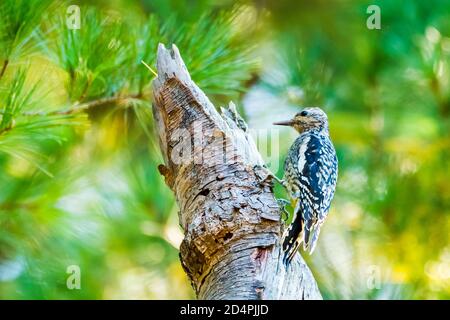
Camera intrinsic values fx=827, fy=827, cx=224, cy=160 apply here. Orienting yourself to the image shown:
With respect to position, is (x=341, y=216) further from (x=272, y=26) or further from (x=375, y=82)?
(x=272, y=26)

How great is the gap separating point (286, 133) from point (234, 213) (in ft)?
6.27

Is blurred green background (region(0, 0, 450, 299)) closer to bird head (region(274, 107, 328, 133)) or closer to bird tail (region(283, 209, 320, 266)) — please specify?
bird head (region(274, 107, 328, 133))

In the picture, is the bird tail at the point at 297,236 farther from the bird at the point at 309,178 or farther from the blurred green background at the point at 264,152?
the blurred green background at the point at 264,152

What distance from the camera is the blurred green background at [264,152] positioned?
3.26 m

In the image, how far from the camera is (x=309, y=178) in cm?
316

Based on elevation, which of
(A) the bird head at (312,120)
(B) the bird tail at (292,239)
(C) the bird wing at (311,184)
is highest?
(A) the bird head at (312,120)

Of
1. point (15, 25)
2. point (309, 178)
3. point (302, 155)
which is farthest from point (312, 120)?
point (15, 25)

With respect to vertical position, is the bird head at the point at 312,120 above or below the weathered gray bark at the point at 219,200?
above

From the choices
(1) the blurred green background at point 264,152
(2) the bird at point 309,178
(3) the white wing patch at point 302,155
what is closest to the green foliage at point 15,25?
(1) the blurred green background at point 264,152

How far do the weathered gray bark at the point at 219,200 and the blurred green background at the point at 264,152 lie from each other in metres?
0.30

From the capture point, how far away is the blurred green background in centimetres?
326

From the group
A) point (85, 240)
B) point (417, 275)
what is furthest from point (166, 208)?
point (417, 275)

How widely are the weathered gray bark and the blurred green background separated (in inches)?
11.7

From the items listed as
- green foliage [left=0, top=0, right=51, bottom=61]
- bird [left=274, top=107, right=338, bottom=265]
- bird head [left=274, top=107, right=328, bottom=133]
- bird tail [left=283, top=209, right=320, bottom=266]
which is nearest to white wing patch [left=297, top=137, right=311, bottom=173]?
bird [left=274, top=107, right=338, bottom=265]
